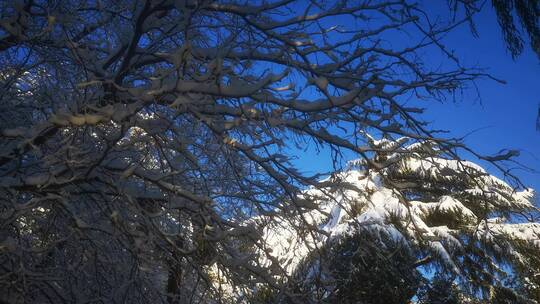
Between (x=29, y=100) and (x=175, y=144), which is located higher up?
(x=29, y=100)

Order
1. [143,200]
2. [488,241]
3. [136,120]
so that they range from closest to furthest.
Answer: [136,120]
[143,200]
[488,241]

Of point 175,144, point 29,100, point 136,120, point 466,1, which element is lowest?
point 136,120

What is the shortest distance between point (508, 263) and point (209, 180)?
10.1 meters

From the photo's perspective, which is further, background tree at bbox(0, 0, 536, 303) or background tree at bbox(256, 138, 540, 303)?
background tree at bbox(256, 138, 540, 303)

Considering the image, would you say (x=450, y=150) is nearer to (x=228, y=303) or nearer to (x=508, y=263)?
(x=228, y=303)

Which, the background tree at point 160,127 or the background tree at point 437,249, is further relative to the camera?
the background tree at point 437,249

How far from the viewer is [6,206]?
275 centimetres

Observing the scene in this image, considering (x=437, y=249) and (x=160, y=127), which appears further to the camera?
(x=437, y=249)

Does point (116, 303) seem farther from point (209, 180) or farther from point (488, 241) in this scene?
point (488, 241)

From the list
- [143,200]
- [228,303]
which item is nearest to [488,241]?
[228,303]

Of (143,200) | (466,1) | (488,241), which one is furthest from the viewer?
(488,241)

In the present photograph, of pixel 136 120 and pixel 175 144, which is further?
pixel 175 144

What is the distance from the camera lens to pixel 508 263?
10375mm

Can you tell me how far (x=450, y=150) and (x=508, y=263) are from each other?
32.3 feet
